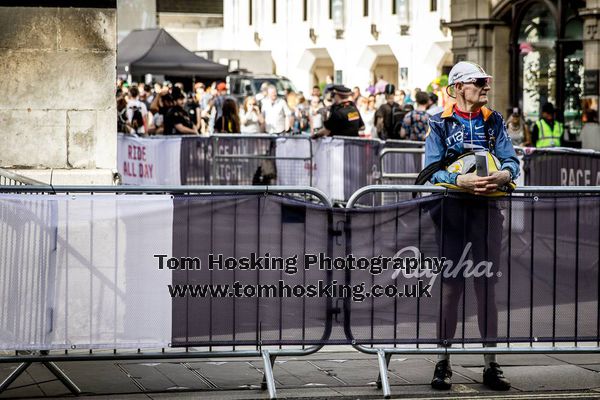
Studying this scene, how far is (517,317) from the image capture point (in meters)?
8.60

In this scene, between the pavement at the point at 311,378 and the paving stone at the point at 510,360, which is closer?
the pavement at the point at 311,378

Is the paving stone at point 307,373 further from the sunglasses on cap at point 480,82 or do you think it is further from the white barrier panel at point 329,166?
the white barrier panel at point 329,166

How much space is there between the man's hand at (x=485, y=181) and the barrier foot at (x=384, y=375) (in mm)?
1095

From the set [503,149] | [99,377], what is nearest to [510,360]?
[503,149]

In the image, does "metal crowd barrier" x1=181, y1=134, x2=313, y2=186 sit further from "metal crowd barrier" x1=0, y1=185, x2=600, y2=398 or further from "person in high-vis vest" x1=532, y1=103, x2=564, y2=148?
"metal crowd barrier" x1=0, y1=185, x2=600, y2=398

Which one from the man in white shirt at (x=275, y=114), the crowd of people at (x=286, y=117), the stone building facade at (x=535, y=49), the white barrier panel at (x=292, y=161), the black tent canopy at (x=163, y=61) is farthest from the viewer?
the black tent canopy at (x=163, y=61)

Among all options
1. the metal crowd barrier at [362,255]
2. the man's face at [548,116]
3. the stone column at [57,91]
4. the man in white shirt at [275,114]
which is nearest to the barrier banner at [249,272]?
the metal crowd barrier at [362,255]

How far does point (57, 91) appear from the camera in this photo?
34.3ft

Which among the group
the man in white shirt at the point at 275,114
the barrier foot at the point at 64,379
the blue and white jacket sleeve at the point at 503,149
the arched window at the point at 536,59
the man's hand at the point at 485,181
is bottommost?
the barrier foot at the point at 64,379

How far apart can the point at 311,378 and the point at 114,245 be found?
5.05 ft

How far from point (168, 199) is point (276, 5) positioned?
58.4 metres

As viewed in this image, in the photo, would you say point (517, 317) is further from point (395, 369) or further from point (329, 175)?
point (329, 175)

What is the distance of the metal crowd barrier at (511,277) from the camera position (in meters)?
8.44

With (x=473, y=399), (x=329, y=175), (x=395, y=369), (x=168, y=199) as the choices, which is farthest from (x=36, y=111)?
(x=329, y=175)
